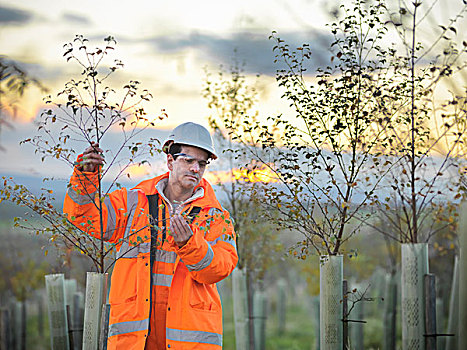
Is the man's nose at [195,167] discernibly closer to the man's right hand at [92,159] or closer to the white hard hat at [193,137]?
the white hard hat at [193,137]

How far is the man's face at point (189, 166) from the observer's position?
4953 millimetres

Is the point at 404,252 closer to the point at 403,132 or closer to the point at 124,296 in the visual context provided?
the point at 403,132

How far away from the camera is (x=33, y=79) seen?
17.1 ft

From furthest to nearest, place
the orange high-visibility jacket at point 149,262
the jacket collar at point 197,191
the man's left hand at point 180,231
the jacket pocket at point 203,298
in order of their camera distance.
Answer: the jacket collar at point 197,191 < the jacket pocket at point 203,298 < the orange high-visibility jacket at point 149,262 < the man's left hand at point 180,231

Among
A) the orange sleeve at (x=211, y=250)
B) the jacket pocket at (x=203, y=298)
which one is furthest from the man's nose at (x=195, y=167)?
the jacket pocket at (x=203, y=298)

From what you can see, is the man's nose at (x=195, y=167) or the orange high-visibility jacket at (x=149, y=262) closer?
the orange high-visibility jacket at (x=149, y=262)

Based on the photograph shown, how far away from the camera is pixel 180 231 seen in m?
4.44

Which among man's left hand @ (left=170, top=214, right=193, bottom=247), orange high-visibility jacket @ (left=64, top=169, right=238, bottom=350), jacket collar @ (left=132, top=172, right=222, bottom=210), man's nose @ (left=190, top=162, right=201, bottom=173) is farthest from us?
jacket collar @ (left=132, top=172, right=222, bottom=210)

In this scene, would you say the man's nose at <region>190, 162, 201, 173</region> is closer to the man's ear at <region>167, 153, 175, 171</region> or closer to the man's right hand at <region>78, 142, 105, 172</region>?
the man's ear at <region>167, 153, 175, 171</region>

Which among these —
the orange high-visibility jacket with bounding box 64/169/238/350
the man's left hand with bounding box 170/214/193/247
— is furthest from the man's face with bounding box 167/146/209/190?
the man's left hand with bounding box 170/214/193/247

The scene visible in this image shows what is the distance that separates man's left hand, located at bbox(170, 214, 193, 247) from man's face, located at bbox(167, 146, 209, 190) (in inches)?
21.4

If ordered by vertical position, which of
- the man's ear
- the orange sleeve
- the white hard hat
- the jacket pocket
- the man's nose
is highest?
the white hard hat

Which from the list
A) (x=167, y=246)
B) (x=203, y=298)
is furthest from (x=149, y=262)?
(x=203, y=298)

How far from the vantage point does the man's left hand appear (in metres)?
4.43
